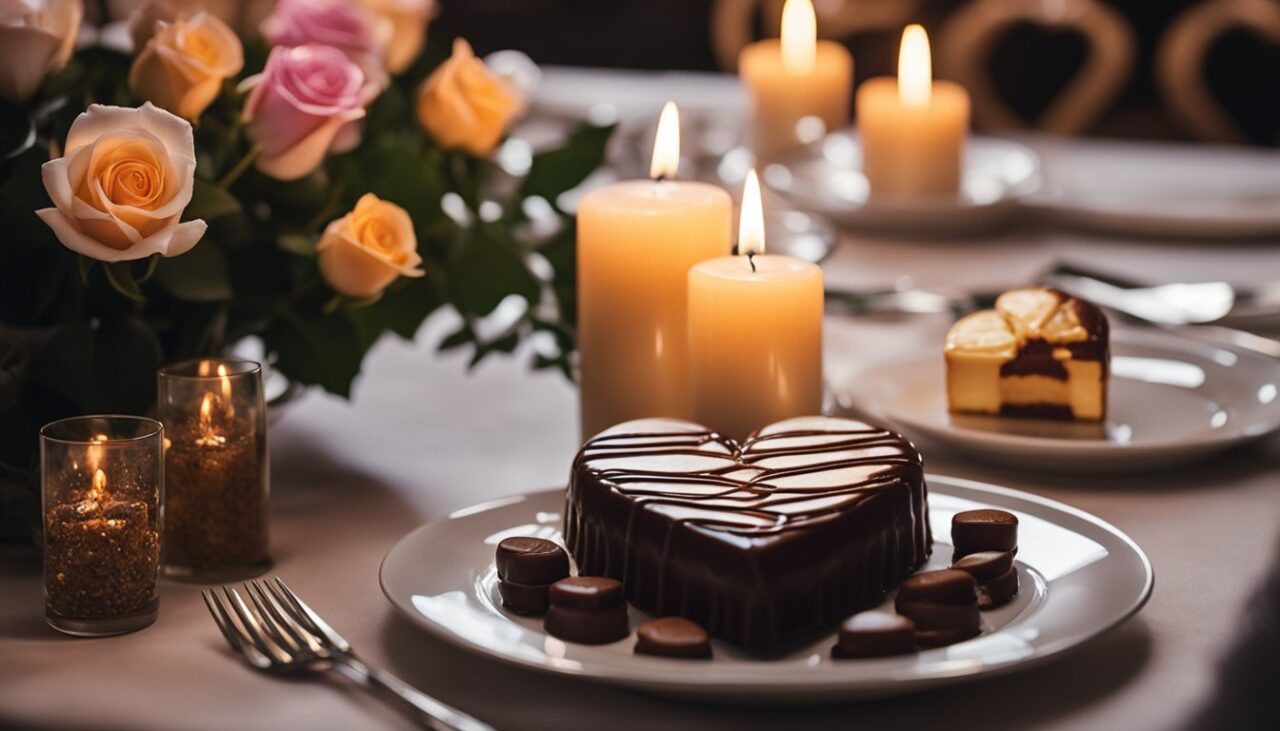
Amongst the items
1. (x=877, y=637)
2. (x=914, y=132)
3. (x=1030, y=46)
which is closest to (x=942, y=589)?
(x=877, y=637)

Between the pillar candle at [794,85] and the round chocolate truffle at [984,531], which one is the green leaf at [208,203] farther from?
the pillar candle at [794,85]

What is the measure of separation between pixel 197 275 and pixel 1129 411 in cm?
68

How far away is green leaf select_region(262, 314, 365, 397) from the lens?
3.16 ft

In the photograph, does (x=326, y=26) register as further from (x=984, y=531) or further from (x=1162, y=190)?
(x=1162, y=190)

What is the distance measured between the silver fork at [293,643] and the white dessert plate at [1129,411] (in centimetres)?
46

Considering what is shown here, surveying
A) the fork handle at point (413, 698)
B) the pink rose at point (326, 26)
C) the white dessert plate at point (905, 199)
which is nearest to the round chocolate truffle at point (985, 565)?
the fork handle at point (413, 698)

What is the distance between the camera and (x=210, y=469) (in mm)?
840

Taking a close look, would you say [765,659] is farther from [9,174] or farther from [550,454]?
[9,174]

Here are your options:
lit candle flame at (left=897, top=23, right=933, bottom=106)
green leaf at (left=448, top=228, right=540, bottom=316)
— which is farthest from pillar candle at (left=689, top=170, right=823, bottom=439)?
lit candle flame at (left=897, top=23, right=933, bottom=106)

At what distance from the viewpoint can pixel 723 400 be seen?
937mm

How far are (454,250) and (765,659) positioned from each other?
501 millimetres

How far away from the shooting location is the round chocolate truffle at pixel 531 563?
29.5 inches

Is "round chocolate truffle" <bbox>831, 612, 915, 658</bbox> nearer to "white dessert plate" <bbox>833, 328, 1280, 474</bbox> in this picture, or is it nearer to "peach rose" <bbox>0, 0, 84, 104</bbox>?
"white dessert plate" <bbox>833, 328, 1280, 474</bbox>

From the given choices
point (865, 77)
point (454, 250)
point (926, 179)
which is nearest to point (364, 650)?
point (454, 250)
